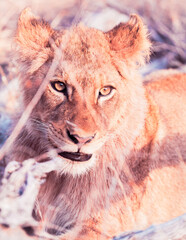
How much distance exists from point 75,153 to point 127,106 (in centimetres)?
50

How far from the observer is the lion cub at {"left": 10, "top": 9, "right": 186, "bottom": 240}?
198 centimetres

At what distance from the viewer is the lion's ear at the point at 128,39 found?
2.22m

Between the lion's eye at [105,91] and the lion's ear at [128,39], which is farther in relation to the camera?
the lion's ear at [128,39]

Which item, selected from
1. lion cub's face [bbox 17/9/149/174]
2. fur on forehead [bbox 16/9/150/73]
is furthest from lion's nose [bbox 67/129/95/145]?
fur on forehead [bbox 16/9/150/73]

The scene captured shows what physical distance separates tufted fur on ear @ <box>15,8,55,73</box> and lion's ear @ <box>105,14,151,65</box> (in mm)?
413

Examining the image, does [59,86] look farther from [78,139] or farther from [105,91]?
[78,139]

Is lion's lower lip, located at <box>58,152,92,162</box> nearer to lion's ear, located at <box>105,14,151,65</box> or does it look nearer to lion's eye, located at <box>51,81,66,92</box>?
lion's eye, located at <box>51,81,66,92</box>

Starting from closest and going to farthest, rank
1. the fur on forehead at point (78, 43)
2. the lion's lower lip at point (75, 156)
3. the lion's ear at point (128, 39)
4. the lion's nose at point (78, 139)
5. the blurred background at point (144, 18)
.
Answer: the lion's nose at point (78, 139)
the lion's lower lip at point (75, 156)
the fur on forehead at point (78, 43)
the lion's ear at point (128, 39)
the blurred background at point (144, 18)

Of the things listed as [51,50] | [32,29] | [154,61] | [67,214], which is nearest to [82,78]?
[51,50]

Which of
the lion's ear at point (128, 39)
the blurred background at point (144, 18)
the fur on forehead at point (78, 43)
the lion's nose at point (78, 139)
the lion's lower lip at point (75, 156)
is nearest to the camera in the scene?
the lion's nose at point (78, 139)

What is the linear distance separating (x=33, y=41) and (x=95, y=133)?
2.46 ft

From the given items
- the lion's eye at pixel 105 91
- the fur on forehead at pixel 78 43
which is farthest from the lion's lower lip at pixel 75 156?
the fur on forehead at pixel 78 43

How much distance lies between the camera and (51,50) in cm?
213

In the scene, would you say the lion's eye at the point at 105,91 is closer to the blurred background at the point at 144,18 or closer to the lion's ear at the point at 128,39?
the lion's ear at the point at 128,39
